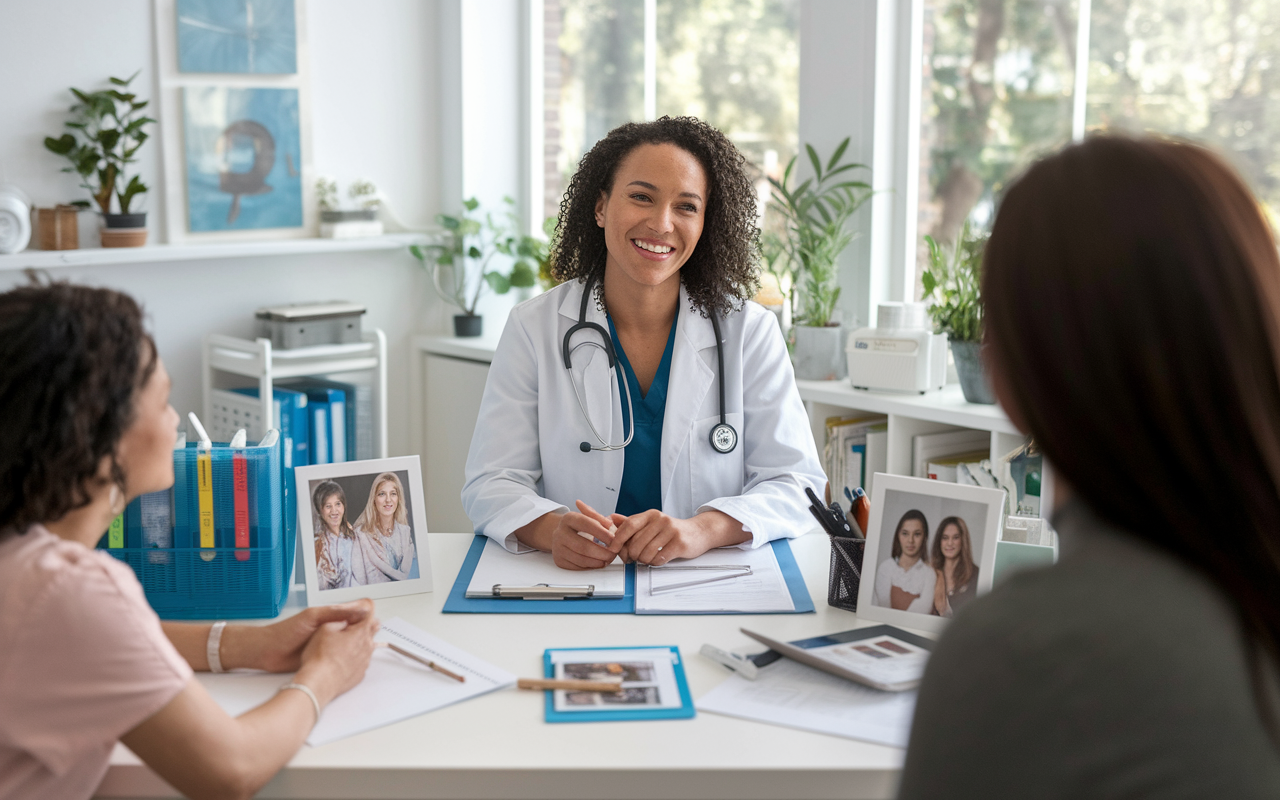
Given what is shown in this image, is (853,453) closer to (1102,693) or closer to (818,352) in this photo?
(818,352)

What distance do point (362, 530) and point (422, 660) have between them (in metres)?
0.29

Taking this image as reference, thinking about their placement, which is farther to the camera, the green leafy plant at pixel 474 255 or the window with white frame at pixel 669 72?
the green leafy plant at pixel 474 255

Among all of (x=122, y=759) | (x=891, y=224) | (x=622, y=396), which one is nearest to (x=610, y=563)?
(x=622, y=396)

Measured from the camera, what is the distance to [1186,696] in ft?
2.04

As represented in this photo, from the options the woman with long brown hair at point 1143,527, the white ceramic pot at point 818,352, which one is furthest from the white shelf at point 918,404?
the woman with long brown hair at point 1143,527

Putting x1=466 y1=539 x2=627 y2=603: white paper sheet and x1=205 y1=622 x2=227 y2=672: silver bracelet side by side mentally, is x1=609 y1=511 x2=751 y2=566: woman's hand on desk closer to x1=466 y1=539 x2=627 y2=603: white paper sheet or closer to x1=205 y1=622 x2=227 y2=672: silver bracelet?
x1=466 y1=539 x2=627 y2=603: white paper sheet

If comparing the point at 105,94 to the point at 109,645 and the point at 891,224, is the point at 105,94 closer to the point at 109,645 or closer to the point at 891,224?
the point at 891,224

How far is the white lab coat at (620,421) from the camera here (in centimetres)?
200

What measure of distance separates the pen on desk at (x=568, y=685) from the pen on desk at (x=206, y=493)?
19.4 inches

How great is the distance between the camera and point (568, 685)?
3.93 ft

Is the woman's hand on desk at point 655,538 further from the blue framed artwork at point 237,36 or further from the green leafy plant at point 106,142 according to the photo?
the blue framed artwork at point 237,36

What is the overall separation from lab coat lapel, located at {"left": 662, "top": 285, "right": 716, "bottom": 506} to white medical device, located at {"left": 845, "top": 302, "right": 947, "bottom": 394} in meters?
0.76

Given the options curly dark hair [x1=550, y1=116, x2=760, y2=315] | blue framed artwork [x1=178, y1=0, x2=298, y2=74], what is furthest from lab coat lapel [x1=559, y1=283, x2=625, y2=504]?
blue framed artwork [x1=178, y1=0, x2=298, y2=74]

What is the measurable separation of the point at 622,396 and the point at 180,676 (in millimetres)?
1179
